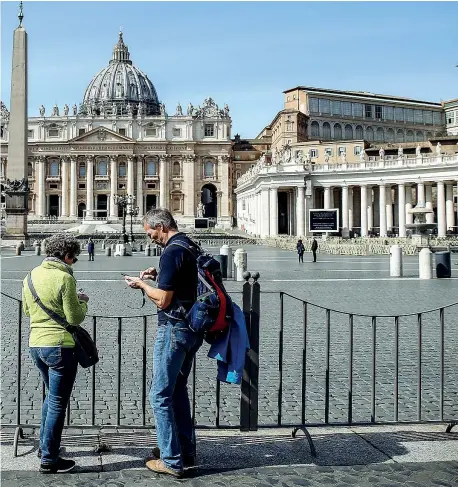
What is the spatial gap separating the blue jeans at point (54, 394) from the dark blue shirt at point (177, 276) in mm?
707

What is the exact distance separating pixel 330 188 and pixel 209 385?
2148 inches

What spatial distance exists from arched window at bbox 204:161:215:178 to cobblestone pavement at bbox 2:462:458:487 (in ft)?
312

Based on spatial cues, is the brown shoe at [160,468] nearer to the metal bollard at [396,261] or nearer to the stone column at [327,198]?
the metal bollard at [396,261]

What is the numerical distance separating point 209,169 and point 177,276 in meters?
95.7

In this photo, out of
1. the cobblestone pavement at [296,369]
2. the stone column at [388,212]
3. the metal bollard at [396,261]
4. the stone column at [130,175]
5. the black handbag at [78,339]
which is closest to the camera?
the black handbag at [78,339]

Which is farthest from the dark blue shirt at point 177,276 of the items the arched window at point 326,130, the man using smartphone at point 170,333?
the arched window at point 326,130

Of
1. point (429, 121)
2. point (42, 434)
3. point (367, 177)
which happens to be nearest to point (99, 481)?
point (42, 434)

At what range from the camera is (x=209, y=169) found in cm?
9912

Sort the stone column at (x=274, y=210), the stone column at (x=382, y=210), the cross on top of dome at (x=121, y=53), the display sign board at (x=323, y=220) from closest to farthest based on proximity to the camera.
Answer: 1. the display sign board at (x=323, y=220)
2. the stone column at (x=382, y=210)
3. the stone column at (x=274, y=210)
4. the cross on top of dome at (x=121, y=53)

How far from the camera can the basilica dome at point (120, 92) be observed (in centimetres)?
11112

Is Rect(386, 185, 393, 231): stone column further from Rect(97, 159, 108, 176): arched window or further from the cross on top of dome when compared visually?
the cross on top of dome

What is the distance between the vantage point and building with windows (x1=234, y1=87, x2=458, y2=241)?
54.6m

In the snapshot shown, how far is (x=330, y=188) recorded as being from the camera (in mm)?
60062

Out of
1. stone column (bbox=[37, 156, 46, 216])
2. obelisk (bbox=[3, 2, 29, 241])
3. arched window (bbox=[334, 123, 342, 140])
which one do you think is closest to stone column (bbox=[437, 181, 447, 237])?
arched window (bbox=[334, 123, 342, 140])
